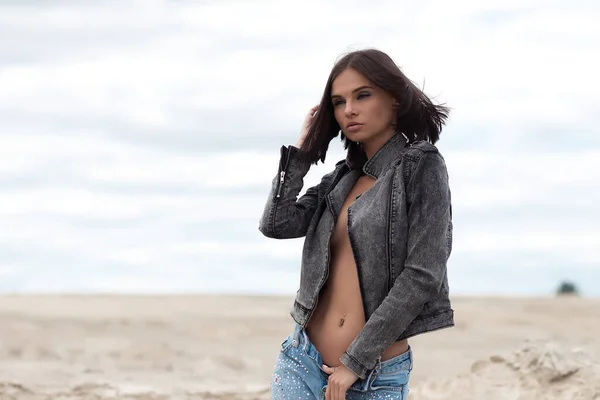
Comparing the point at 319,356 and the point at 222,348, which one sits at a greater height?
the point at 319,356

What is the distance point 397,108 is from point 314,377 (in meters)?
1.00

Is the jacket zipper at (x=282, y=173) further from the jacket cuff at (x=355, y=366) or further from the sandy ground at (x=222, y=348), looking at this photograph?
the sandy ground at (x=222, y=348)

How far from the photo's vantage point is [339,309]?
10.2ft

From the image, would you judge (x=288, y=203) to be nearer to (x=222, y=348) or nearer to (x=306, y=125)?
(x=306, y=125)

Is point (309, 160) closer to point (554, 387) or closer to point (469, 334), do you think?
point (554, 387)

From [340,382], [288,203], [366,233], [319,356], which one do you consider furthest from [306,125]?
[340,382]

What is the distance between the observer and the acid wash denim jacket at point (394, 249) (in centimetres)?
293

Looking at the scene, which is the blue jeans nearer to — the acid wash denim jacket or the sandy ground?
the acid wash denim jacket

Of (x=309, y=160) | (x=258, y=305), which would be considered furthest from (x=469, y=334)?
(x=309, y=160)

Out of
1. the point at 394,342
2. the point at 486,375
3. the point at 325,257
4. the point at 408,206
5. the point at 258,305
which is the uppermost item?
the point at 408,206

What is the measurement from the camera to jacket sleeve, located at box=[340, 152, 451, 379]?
2.92 meters

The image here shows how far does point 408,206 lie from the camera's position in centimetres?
301

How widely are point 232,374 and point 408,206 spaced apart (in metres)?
6.12

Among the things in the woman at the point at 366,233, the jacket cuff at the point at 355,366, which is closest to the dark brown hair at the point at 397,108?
the woman at the point at 366,233
